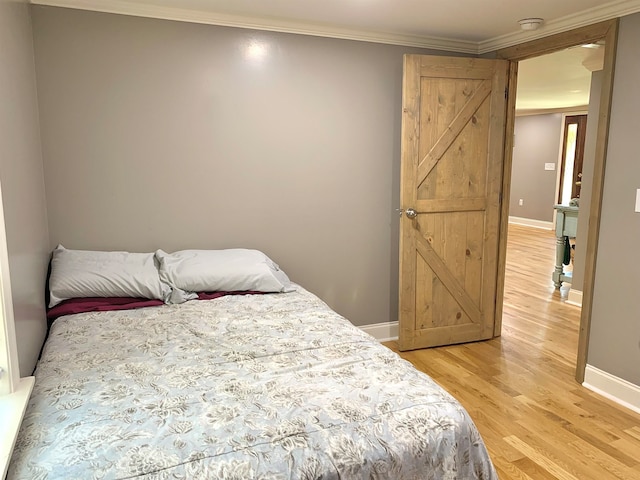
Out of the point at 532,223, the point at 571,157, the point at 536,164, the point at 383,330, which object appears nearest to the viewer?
the point at 383,330

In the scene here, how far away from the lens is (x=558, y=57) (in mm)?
4473

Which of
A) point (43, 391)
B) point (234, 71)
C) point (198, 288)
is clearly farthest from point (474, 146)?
point (43, 391)

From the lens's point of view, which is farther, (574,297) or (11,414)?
(574,297)

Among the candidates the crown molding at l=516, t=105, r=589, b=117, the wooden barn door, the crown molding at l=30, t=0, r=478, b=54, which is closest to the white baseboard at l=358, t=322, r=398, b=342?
the wooden barn door

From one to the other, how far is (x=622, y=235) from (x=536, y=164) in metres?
7.28

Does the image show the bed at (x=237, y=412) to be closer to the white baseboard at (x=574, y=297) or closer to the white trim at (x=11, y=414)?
the white trim at (x=11, y=414)

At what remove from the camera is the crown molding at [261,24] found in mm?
2754

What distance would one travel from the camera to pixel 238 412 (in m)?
1.55

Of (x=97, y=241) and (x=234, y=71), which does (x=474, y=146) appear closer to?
(x=234, y=71)

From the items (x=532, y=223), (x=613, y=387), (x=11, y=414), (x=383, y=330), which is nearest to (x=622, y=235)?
(x=613, y=387)

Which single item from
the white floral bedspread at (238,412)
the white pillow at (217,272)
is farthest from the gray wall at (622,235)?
the white pillow at (217,272)

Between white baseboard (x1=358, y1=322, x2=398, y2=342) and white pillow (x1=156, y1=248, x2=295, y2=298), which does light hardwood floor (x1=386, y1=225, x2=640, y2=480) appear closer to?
white baseboard (x1=358, y1=322, x2=398, y2=342)

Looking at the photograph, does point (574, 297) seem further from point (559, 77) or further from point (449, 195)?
point (559, 77)

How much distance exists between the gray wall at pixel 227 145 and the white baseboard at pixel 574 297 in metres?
2.10
